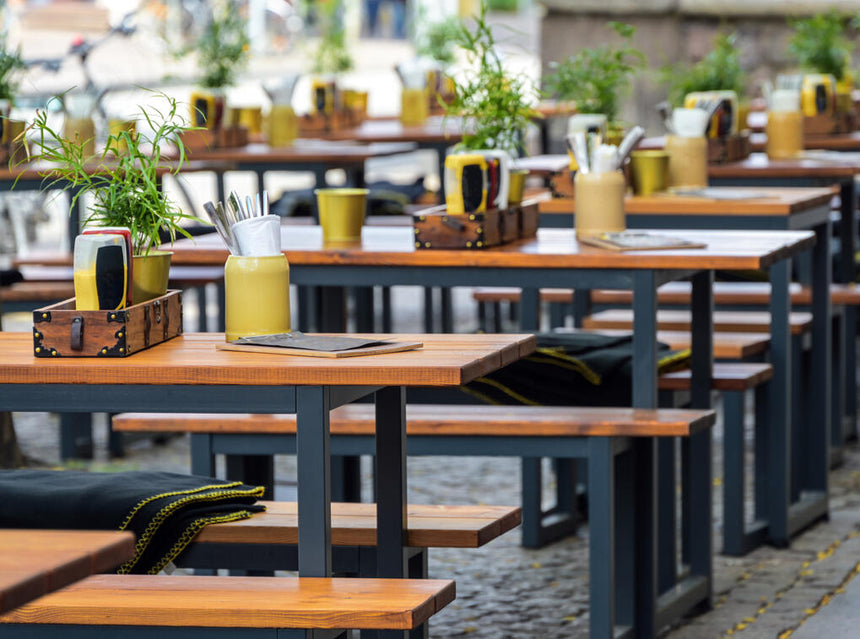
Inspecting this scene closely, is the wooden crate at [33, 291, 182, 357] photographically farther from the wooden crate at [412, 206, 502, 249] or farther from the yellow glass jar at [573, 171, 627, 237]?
the yellow glass jar at [573, 171, 627, 237]

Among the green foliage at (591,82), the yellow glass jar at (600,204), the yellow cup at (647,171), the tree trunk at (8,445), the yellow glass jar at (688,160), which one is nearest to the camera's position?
the yellow glass jar at (600,204)

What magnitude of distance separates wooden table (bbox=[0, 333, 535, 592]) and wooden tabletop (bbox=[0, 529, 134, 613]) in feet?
2.45

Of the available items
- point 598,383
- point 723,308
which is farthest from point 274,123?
point 598,383

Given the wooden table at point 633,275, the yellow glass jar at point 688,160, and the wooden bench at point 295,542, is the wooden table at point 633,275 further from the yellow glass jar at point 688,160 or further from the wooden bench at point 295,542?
the yellow glass jar at point 688,160

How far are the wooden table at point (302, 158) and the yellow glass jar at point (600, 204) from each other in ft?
8.90

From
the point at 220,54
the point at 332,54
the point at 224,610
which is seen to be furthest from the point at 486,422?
the point at 332,54

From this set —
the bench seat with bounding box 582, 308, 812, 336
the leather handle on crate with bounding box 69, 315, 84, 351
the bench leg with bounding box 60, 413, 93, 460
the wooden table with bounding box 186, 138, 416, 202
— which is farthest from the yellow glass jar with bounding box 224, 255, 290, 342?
the wooden table with bounding box 186, 138, 416, 202

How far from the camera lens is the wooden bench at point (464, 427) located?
3.46m

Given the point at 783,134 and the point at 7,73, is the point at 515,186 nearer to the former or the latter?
the point at 783,134

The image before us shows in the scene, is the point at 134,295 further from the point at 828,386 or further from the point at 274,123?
the point at 274,123

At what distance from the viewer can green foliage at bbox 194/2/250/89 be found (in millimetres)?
7445

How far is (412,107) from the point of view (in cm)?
859

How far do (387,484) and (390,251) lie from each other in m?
0.90

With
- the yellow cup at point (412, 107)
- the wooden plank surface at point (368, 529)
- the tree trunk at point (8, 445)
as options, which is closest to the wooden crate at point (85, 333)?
the wooden plank surface at point (368, 529)
